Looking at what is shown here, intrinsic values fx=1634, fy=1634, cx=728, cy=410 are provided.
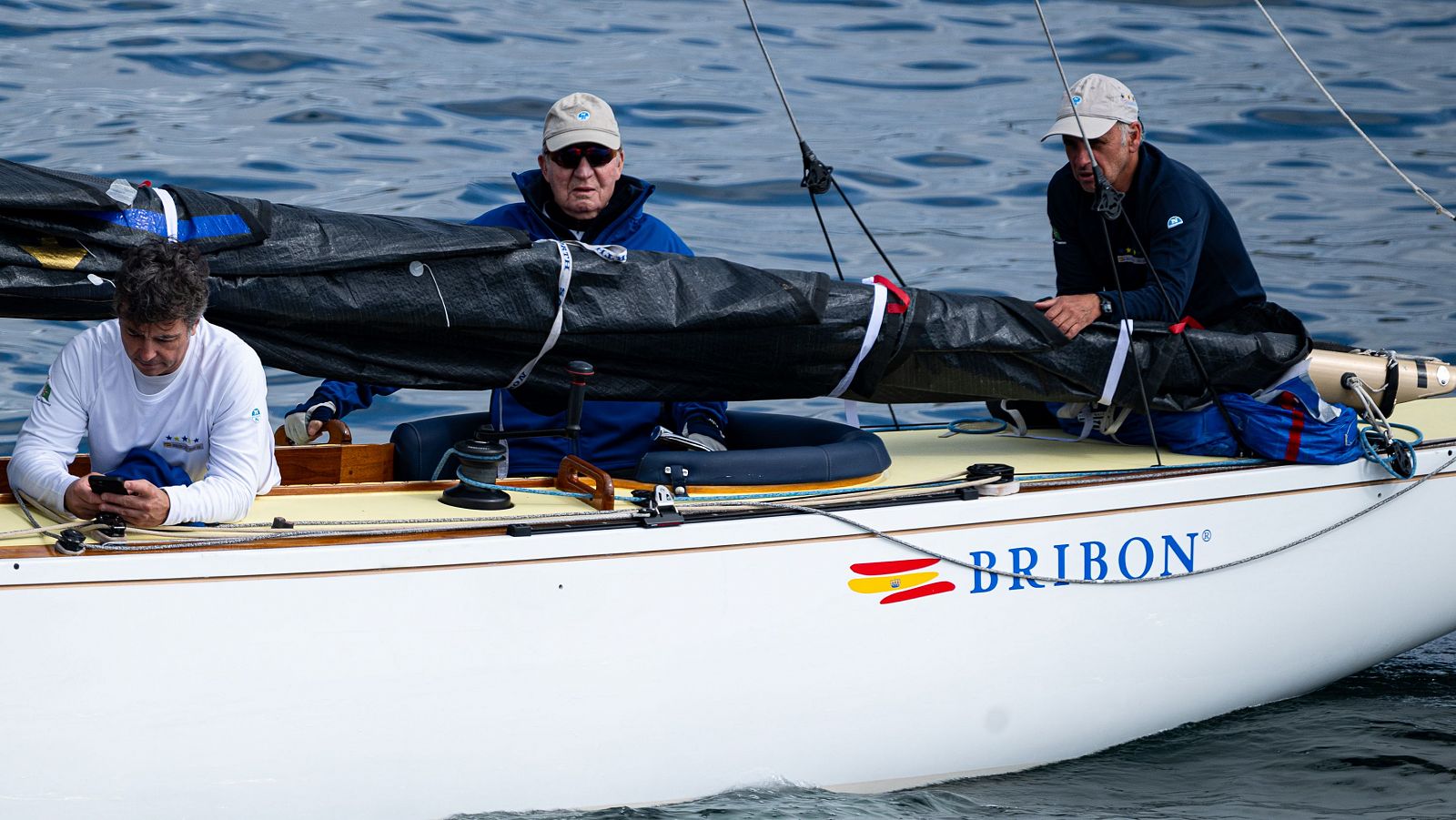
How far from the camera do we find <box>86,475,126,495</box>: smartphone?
9.93 ft

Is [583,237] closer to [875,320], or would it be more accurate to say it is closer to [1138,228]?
[875,320]

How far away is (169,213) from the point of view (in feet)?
10.5

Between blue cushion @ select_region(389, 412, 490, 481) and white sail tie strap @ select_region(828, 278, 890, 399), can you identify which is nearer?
white sail tie strap @ select_region(828, 278, 890, 399)

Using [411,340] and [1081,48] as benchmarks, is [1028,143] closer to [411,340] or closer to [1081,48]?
[1081,48]

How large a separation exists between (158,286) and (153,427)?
15.6 inches

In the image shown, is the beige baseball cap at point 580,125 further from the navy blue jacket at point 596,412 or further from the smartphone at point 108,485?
the smartphone at point 108,485

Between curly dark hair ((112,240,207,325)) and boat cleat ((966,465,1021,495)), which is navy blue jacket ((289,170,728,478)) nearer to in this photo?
boat cleat ((966,465,1021,495))

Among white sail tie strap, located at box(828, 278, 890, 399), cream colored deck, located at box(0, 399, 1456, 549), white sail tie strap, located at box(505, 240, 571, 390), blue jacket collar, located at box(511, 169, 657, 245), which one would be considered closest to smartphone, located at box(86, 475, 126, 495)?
cream colored deck, located at box(0, 399, 1456, 549)

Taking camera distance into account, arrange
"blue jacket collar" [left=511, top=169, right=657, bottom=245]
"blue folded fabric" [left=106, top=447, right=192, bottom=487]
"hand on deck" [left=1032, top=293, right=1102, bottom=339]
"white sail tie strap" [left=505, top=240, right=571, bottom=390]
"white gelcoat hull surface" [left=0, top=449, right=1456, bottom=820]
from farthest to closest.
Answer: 1. "blue jacket collar" [left=511, top=169, right=657, bottom=245]
2. "hand on deck" [left=1032, top=293, right=1102, bottom=339]
3. "white sail tie strap" [left=505, top=240, right=571, bottom=390]
4. "blue folded fabric" [left=106, top=447, right=192, bottom=487]
5. "white gelcoat hull surface" [left=0, top=449, right=1456, bottom=820]

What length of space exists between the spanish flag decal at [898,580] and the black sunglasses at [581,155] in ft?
3.96

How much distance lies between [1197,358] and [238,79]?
10.4m

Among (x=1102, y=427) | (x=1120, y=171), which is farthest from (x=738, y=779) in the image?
(x=1120, y=171)

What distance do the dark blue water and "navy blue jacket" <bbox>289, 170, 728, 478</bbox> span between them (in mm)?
2377

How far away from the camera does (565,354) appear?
3611 mm
